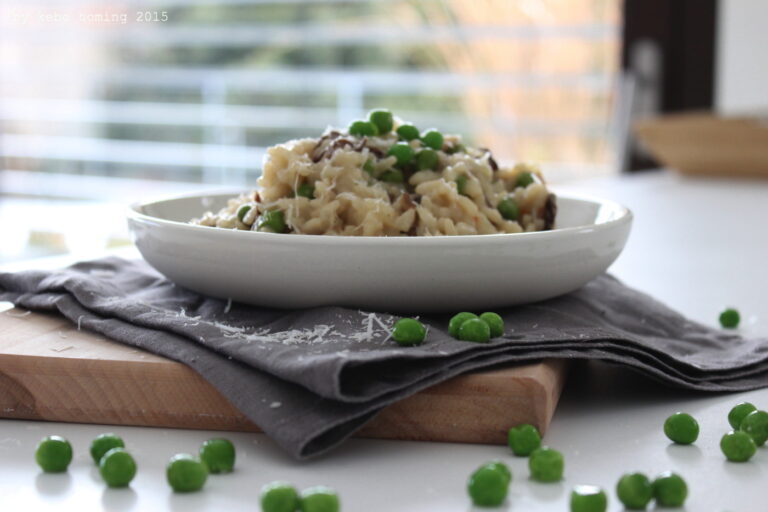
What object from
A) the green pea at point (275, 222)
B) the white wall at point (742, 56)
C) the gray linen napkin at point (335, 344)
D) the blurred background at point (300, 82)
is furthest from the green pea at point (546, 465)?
the white wall at point (742, 56)

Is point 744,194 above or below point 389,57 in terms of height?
below

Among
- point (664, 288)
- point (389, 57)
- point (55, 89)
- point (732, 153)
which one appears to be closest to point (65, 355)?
point (664, 288)

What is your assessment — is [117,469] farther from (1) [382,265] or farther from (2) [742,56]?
(2) [742,56]

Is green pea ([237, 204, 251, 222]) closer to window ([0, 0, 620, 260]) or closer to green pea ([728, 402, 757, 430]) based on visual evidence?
green pea ([728, 402, 757, 430])

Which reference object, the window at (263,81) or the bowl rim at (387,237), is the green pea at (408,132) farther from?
the window at (263,81)

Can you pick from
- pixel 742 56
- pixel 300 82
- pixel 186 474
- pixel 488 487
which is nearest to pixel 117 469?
pixel 186 474

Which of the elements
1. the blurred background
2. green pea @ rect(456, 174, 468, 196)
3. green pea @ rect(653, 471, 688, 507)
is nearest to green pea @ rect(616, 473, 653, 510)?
green pea @ rect(653, 471, 688, 507)

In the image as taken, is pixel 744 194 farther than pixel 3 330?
Yes

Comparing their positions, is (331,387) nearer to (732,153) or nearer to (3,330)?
(3,330)
